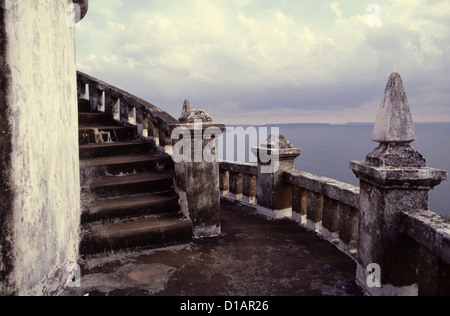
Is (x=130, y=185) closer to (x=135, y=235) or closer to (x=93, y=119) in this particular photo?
(x=135, y=235)

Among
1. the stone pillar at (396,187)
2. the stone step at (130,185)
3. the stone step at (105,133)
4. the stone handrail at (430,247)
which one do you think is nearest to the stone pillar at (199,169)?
the stone step at (130,185)

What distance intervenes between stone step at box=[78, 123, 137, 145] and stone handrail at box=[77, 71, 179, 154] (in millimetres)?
241

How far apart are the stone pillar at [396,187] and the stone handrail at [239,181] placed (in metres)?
3.72

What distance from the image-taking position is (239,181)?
7.33m

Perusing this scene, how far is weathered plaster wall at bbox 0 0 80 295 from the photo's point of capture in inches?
104

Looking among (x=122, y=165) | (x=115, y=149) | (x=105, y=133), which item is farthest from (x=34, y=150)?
(x=105, y=133)

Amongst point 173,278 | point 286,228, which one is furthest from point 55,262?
point 286,228

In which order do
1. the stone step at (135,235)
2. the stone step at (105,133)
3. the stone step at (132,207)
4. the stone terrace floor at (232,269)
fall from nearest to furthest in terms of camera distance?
the stone terrace floor at (232,269), the stone step at (135,235), the stone step at (132,207), the stone step at (105,133)

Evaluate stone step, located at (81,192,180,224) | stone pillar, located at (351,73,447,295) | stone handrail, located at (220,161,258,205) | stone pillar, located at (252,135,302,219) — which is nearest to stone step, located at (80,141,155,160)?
stone step, located at (81,192,180,224)

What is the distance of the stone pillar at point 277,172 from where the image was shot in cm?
592

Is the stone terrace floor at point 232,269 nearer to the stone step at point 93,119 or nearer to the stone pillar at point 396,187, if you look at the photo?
the stone pillar at point 396,187

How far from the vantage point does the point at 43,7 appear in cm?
317
